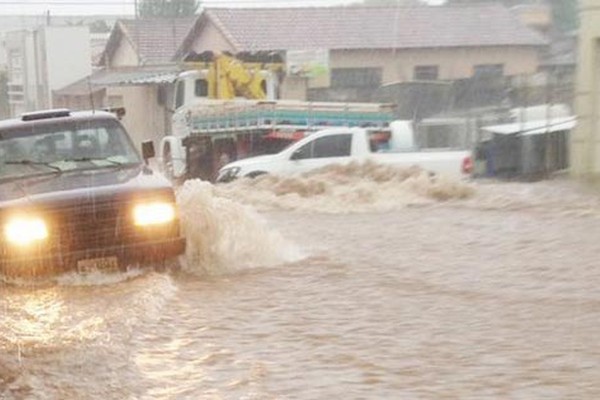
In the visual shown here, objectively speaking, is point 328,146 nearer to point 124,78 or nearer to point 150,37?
point 124,78

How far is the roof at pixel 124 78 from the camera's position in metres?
27.6

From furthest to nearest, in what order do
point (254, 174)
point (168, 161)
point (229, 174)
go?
point (168, 161) < point (229, 174) < point (254, 174)

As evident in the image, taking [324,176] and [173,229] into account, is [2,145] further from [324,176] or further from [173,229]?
[324,176]

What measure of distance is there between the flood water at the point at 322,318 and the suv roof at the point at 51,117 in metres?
1.25

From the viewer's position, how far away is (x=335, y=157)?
21312 mm

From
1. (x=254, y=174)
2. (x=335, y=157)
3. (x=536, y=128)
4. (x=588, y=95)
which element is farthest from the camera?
(x=536, y=128)

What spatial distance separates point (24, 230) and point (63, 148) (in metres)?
1.58

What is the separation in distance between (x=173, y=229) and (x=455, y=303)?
259 centimetres

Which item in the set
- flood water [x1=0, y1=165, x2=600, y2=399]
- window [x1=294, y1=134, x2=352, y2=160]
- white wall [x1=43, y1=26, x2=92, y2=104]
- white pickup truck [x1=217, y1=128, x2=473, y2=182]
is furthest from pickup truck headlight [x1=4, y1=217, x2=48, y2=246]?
white wall [x1=43, y1=26, x2=92, y2=104]

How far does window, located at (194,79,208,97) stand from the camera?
26.6 m

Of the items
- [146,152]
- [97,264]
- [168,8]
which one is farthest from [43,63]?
[97,264]

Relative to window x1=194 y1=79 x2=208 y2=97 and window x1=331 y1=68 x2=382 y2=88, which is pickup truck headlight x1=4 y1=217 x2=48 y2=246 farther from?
window x1=331 y1=68 x2=382 y2=88

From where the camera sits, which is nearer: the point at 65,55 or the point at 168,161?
the point at 168,161

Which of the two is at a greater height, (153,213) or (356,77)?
(356,77)
